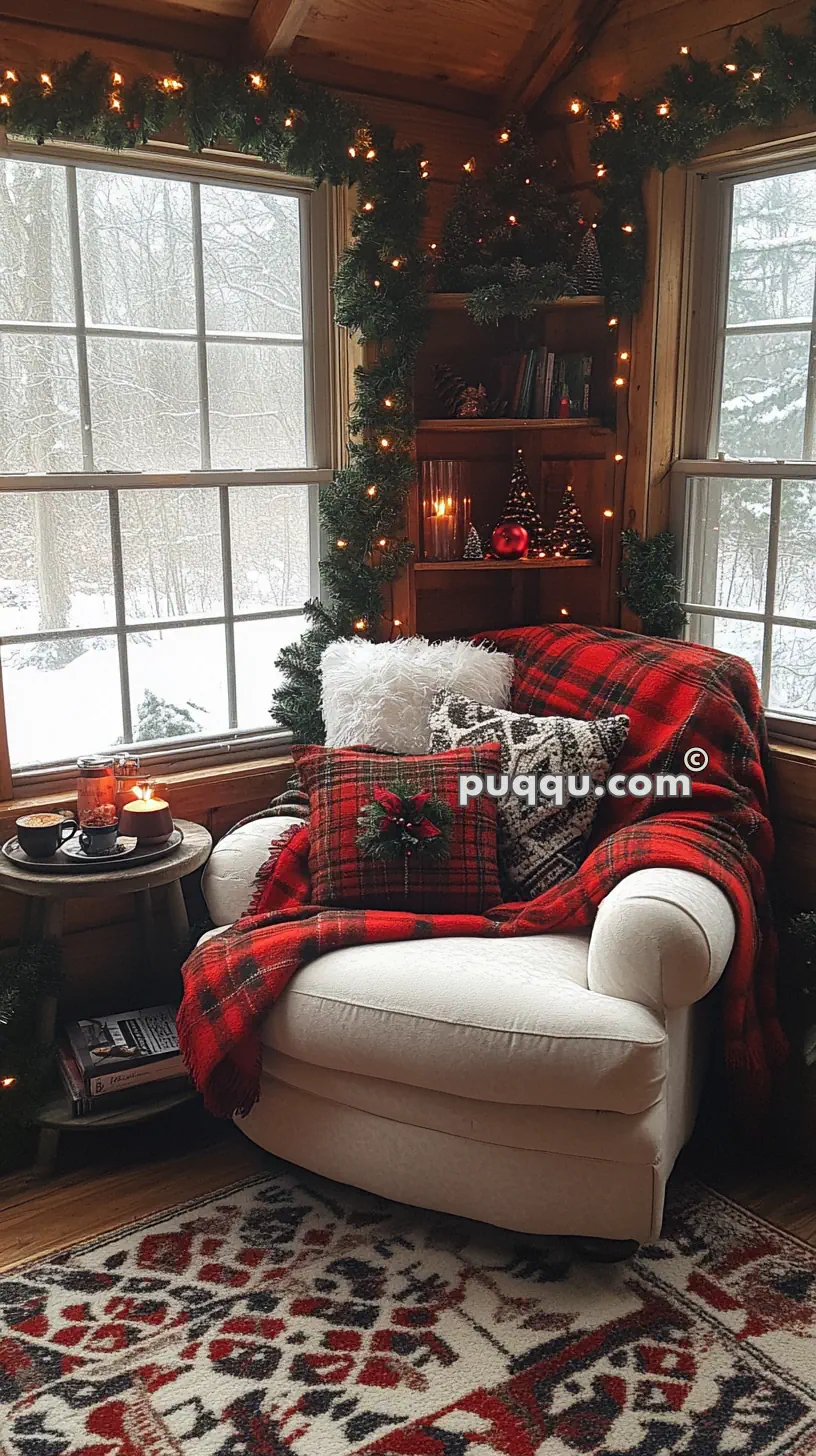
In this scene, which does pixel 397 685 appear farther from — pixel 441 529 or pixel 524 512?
pixel 524 512

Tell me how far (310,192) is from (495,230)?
0.47m

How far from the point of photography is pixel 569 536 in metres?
3.15

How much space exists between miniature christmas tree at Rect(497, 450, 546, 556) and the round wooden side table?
3.95ft

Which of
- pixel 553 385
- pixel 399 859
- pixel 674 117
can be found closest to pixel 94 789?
pixel 399 859

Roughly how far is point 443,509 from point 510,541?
199mm

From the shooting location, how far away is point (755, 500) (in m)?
2.87

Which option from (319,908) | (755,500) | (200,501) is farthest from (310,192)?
(319,908)

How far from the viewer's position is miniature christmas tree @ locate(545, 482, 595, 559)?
3.15 m

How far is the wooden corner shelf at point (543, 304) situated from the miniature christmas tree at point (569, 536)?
49cm

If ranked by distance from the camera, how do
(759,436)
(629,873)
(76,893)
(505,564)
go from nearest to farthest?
(629,873) → (76,893) → (759,436) → (505,564)

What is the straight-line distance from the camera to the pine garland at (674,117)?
251cm

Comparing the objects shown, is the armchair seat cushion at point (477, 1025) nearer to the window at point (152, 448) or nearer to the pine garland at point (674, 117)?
the window at point (152, 448)

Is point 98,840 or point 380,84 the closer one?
point 98,840

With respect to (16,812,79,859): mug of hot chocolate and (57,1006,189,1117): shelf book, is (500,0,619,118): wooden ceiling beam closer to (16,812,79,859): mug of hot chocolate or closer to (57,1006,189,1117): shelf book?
(16,812,79,859): mug of hot chocolate
